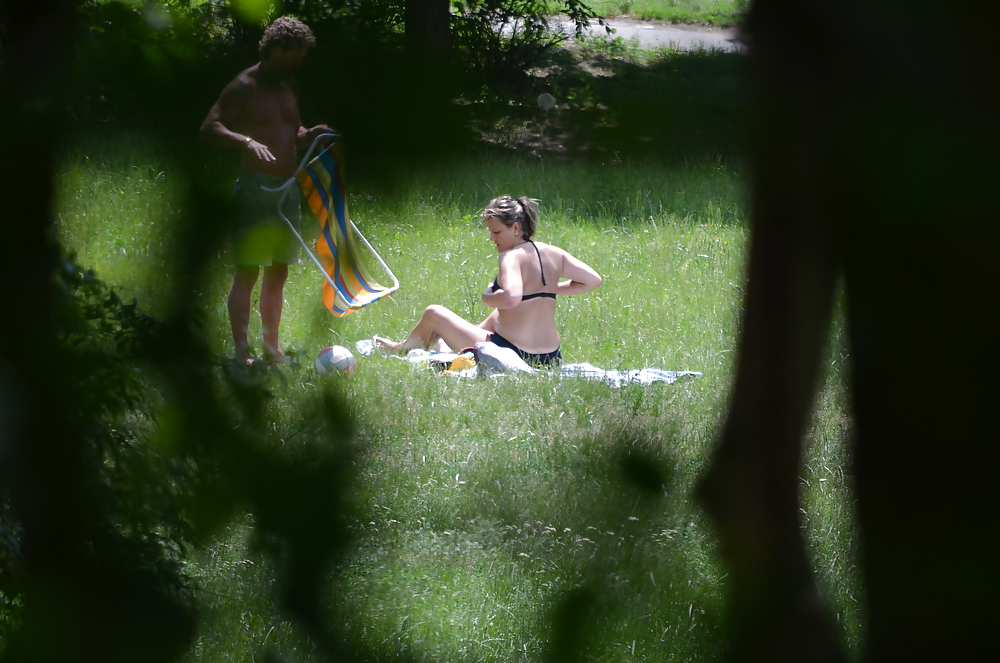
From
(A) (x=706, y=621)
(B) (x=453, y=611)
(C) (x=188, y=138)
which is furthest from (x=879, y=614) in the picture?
(B) (x=453, y=611)

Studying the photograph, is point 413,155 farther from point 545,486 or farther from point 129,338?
point 545,486

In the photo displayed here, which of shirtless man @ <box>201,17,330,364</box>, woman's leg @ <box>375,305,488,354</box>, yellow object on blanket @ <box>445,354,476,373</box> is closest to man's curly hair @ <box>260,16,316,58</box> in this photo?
shirtless man @ <box>201,17,330,364</box>

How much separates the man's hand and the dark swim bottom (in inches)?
156

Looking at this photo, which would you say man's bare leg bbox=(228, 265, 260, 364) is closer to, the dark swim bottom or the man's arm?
the man's arm

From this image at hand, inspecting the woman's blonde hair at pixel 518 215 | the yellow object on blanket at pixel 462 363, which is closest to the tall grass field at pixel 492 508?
the yellow object on blanket at pixel 462 363

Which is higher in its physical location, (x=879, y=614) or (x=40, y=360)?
(x=40, y=360)

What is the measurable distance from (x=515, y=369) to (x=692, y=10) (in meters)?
3.59

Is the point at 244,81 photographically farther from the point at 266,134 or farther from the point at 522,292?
the point at 522,292

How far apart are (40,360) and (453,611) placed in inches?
47.0

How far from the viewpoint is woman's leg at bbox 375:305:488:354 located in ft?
15.8

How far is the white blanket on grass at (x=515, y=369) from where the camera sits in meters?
4.07

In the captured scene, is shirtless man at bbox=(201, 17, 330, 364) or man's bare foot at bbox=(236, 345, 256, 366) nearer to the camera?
shirtless man at bbox=(201, 17, 330, 364)

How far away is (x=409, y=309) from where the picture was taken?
5.53 meters

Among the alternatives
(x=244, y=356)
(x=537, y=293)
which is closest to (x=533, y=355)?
(x=537, y=293)
